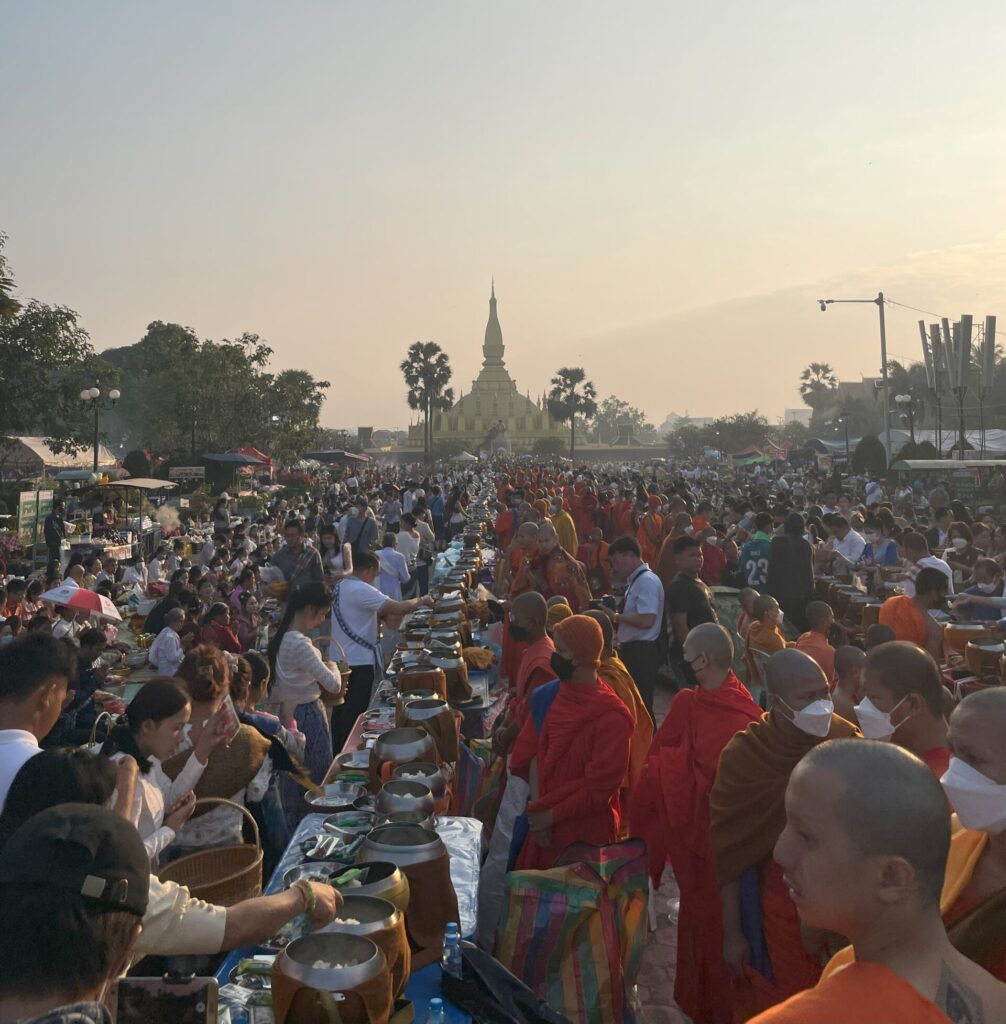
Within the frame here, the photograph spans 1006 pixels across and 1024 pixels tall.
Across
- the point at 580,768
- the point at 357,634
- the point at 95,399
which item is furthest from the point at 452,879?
the point at 95,399

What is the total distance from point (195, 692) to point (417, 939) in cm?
146

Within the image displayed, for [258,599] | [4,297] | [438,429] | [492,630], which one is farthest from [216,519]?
[438,429]

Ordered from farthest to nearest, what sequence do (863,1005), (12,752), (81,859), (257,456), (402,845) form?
(257,456) → (402,845) → (12,752) → (81,859) → (863,1005)

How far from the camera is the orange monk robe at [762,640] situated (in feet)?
22.1

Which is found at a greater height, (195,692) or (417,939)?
(195,692)

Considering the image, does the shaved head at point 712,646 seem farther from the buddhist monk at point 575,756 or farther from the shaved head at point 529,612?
the shaved head at point 529,612

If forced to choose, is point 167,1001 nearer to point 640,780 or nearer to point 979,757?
point 979,757

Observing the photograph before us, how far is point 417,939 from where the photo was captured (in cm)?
291

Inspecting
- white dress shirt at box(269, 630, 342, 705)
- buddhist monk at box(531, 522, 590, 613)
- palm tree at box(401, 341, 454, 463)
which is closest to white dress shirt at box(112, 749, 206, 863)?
white dress shirt at box(269, 630, 342, 705)

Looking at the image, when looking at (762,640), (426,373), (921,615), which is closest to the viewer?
(921,615)

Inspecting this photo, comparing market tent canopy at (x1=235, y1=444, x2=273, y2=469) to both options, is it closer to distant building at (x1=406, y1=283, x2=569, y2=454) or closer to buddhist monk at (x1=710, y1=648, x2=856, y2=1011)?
buddhist monk at (x1=710, y1=648, x2=856, y2=1011)

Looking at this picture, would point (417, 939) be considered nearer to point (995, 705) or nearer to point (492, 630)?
point (995, 705)

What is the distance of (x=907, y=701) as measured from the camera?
334 centimetres

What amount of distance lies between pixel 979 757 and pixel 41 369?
27641mm
